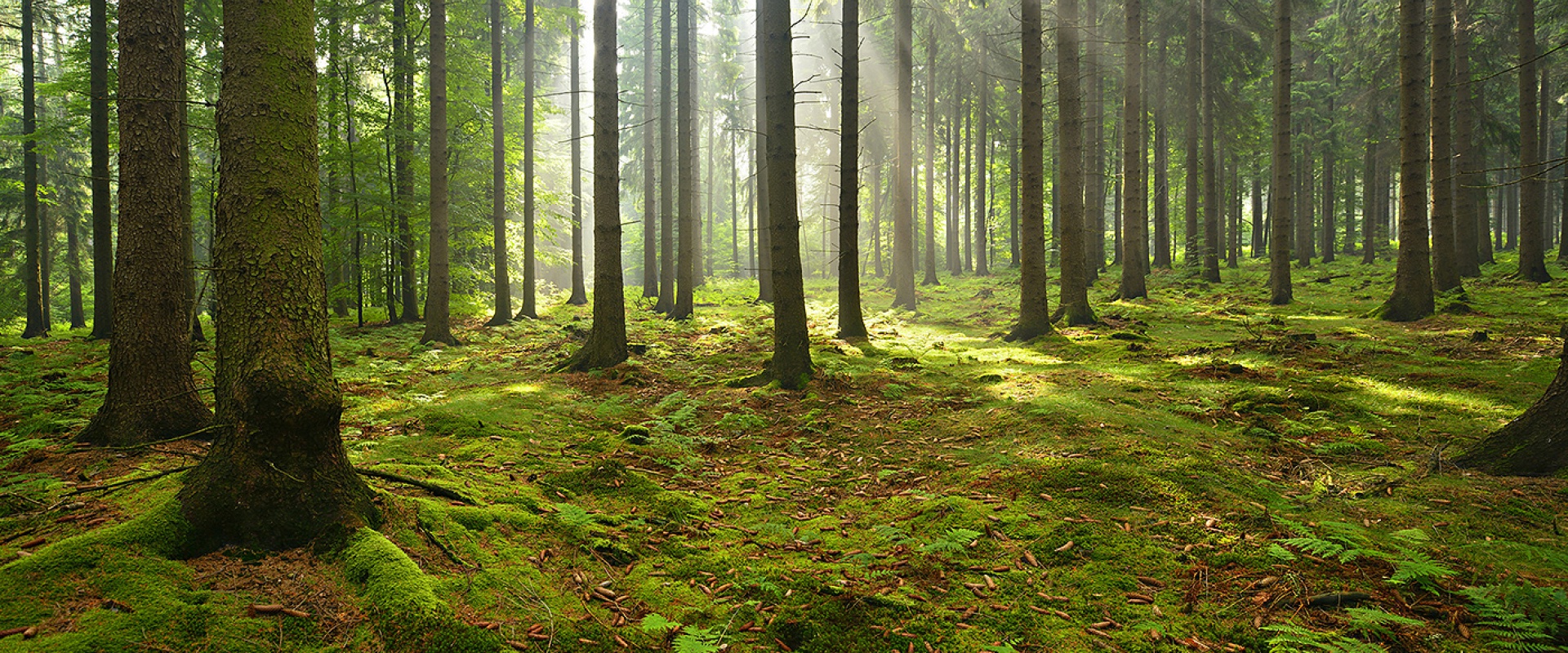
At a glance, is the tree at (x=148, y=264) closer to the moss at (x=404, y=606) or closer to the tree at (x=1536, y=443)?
the moss at (x=404, y=606)

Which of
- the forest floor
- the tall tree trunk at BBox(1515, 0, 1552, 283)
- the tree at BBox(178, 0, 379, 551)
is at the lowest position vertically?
the forest floor

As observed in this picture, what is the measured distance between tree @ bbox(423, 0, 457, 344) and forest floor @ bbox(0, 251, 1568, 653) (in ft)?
16.1

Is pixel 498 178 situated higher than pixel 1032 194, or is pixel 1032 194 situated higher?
pixel 498 178

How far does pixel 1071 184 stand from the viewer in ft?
42.5

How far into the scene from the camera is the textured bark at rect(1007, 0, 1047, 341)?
1227cm

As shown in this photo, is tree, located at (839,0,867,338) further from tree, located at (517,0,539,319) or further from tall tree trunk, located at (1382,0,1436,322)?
tree, located at (517,0,539,319)

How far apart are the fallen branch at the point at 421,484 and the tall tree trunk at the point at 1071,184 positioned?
37.8ft

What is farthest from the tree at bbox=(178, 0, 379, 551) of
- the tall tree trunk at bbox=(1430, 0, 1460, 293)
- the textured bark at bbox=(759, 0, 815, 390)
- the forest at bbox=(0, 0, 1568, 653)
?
the tall tree trunk at bbox=(1430, 0, 1460, 293)

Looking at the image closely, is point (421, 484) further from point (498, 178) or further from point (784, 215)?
point (498, 178)

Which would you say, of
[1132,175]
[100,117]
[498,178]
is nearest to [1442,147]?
[1132,175]

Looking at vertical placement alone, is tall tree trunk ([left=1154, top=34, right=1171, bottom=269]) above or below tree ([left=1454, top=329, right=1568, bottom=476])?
above

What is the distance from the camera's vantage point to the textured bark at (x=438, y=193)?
1377 centimetres

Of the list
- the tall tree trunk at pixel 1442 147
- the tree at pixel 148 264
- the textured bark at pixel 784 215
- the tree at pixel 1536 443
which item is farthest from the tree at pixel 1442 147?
the tree at pixel 148 264

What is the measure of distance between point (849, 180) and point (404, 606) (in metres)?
10.6
